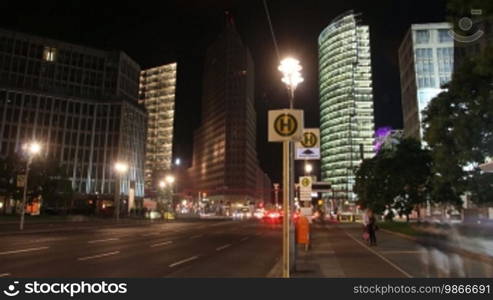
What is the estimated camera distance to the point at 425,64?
4033 inches

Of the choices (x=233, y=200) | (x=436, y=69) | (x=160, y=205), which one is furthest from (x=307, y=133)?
(x=233, y=200)

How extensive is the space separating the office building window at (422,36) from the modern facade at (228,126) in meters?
75.1

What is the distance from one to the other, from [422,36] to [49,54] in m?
90.8

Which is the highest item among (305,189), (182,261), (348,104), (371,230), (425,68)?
(348,104)

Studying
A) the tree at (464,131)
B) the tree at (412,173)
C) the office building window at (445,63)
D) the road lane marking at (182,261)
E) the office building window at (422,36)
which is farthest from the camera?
the office building window at (422,36)

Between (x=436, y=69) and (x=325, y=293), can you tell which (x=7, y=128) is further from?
(x=436, y=69)

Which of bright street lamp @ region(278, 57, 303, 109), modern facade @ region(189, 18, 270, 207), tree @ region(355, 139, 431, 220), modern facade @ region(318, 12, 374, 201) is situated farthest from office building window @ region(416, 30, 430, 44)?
bright street lamp @ region(278, 57, 303, 109)

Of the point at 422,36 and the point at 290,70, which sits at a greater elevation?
the point at 422,36

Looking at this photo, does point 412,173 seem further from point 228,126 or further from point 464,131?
point 228,126

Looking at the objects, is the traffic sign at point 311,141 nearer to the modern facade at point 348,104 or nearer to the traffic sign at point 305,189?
the traffic sign at point 305,189

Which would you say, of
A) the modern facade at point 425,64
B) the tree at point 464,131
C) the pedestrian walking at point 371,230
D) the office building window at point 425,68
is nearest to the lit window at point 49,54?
the modern facade at point 425,64

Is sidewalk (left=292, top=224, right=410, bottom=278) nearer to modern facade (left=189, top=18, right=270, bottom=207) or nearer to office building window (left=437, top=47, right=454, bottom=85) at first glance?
office building window (left=437, top=47, right=454, bottom=85)

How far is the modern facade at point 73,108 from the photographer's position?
84312mm

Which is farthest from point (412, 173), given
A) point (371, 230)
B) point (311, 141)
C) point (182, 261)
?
point (182, 261)
